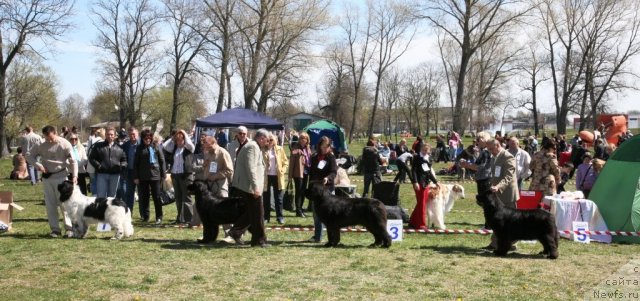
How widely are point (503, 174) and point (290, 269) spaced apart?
3.53 meters

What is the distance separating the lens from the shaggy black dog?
7.86 metres

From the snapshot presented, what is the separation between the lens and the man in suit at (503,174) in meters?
8.15

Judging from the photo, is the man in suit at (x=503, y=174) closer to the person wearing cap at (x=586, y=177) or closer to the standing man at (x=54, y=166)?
the person wearing cap at (x=586, y=177)

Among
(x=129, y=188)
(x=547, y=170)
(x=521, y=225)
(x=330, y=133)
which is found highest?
(x=330, y=133)

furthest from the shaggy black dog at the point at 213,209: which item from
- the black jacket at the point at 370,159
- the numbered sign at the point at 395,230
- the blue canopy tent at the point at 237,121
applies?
the blue canopy tent at the point at 237,121

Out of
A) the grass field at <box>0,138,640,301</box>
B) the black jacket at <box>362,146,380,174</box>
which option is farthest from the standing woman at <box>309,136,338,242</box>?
the black jacket at <box>362,146,380,174</box>

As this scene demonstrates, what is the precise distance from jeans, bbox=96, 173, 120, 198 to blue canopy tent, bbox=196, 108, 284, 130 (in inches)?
281

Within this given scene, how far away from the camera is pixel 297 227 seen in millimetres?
9938

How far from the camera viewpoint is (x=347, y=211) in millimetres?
7754

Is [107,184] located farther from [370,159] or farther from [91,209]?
[370,159]

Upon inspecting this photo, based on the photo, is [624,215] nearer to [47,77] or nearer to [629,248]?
[629,248]

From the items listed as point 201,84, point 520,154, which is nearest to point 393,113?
point 201,84

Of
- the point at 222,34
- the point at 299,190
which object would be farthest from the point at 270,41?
the point at 299,190

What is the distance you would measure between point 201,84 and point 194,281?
3268 cm
